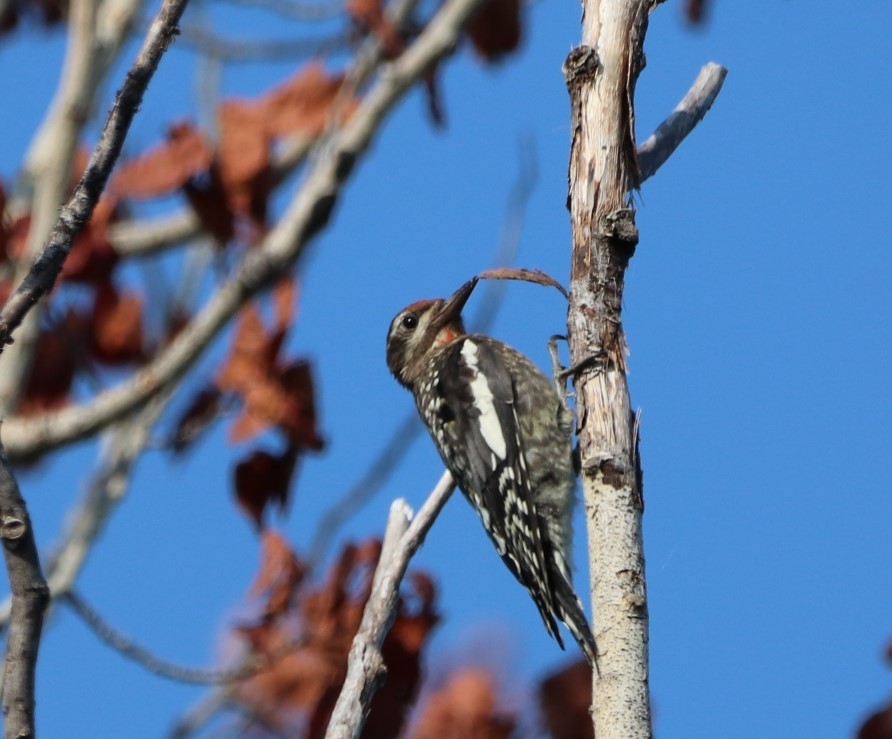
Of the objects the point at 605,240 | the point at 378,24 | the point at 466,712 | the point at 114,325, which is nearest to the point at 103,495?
the point at 114,325

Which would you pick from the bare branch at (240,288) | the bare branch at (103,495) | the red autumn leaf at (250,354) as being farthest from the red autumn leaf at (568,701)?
the bare branch at (240,288)

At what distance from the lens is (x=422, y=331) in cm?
585

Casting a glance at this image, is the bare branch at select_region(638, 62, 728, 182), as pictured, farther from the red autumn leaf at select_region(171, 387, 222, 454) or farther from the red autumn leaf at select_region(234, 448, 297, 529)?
the red autumn leaf at select_region(171, 387, 222, 454)

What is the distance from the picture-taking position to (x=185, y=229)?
25.1 ft

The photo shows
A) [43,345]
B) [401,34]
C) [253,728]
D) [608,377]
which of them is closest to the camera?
[608,377]

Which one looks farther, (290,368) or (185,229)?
(185,229)

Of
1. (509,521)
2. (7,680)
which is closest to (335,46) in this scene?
(509,521)

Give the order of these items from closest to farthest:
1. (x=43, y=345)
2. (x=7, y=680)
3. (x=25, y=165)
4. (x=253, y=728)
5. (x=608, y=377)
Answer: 1. (x=7, y=680)
2. (x=608, y=377)
3. (x=253, y=728)
4. (x=43, y=345)
5. (x=25, y=165)

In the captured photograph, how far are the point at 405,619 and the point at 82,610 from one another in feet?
4.09

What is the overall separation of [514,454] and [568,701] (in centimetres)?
100

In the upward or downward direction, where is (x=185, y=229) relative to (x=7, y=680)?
upward

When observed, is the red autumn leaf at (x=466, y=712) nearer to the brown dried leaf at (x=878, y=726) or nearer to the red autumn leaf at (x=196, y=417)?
the brown dried leaf at (x=878, y=726)

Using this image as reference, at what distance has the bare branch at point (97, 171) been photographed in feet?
8.83

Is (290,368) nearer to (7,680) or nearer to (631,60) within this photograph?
(631,60)
